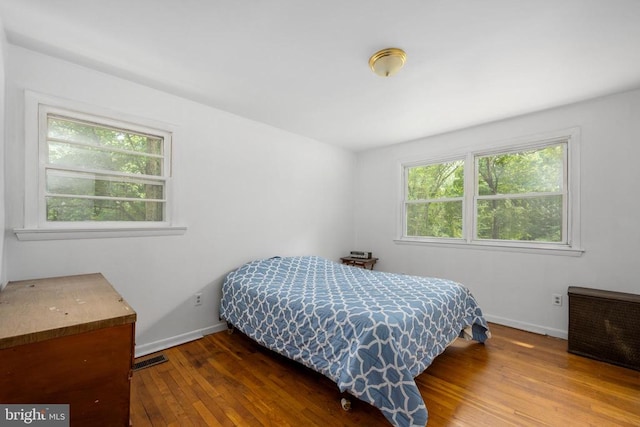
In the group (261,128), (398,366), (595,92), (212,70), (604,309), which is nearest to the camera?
(398,366)

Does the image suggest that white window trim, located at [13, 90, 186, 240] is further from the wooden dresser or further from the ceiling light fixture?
the ceiling light fixture

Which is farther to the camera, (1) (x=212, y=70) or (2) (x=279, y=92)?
(2) (x=279, y=92)

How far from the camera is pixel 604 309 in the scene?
7.62 ft

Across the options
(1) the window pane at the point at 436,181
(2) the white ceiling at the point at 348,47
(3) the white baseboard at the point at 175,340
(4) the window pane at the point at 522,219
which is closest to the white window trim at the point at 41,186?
(2) the white ceiling at the point at 348,47

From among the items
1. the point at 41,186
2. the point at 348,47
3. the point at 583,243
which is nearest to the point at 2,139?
the point at 41,186

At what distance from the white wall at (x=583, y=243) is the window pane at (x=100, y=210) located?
315 centimetres

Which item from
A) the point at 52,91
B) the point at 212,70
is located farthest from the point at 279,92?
the point at 52,91

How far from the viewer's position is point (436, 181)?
3.79 m

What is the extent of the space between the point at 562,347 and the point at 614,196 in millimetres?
1449

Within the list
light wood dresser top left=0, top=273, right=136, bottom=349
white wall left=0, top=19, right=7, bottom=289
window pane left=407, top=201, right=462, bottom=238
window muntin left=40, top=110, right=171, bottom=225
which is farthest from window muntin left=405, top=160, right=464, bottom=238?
white wall left=0, top=19, right=7, bottom=289

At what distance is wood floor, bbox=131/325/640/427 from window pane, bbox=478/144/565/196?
1616 millimetres

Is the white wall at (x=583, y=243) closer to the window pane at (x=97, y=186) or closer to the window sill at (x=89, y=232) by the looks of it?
the window sill at (x=89, y=232)

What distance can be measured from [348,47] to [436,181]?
248 centimetres

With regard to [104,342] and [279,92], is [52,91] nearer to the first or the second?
[279,92]
